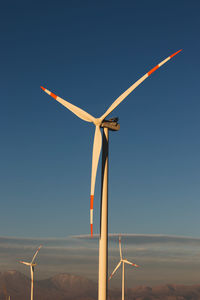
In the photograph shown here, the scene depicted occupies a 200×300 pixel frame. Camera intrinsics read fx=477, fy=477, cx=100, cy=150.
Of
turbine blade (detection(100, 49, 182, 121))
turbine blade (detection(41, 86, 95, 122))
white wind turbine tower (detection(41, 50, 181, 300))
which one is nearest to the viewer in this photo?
white wind turbine tower (detection(41, 50, 181, 300))

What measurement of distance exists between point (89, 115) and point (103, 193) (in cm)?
1077

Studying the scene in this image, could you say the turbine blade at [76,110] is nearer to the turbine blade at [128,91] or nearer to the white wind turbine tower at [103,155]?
the white wind turbine tower at [103,155]

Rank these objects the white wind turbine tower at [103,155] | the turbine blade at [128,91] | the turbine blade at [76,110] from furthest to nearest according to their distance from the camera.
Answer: the turbine blade at [76,110]
the turbine blade at [128,91]
the white wind turbine tower at [103,155]

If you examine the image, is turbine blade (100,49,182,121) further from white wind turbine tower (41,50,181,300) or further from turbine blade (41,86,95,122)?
turbine blade (41,86,95,122)

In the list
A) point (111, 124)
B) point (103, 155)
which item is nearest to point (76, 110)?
point (111, 124)

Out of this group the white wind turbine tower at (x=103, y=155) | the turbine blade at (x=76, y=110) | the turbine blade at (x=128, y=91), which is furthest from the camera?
the turbine blade at (x=76, y=110)

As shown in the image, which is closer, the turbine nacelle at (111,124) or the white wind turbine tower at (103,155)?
the white wind turbine tower at (103,155)

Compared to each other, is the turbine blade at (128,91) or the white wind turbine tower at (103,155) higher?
the turbine blade at (128,91)

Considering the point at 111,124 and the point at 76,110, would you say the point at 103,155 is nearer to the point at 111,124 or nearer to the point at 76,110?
the point at 111,124

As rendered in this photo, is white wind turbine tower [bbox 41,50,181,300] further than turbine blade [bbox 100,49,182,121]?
No

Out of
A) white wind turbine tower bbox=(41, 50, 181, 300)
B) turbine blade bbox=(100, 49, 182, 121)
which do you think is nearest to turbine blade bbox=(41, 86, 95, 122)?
white wind turbine tower bbox=(41, 50, 181, 300)

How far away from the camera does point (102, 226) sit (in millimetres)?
53156

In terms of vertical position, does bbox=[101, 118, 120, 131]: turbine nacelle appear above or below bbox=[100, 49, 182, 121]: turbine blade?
below

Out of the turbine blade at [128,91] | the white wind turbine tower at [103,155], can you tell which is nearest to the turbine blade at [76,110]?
the white wind turbine tower at [103,155]
